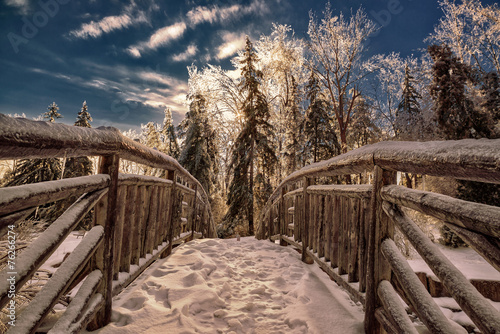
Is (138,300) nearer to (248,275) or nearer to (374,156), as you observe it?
(248,275)

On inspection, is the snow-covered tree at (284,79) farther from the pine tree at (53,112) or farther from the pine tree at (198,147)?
the pine tree at (53,112)

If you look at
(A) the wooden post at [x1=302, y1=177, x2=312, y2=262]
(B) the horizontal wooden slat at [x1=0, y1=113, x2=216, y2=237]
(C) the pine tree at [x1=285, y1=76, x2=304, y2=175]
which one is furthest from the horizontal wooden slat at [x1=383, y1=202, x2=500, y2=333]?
(C) the pine tree at [x1=285, y1=76, x2=304, y2=175]

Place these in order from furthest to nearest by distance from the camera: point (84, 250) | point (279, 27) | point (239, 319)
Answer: point (279, 27) → point (239, 319) → point (84, 250)

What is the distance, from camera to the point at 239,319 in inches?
81.0

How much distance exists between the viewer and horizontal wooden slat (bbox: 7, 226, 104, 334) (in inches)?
40.6

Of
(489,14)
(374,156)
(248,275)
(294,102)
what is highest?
(489,14)

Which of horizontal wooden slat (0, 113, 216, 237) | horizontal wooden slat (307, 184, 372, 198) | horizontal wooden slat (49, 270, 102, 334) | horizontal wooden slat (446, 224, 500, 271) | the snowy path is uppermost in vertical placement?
horizontal wooden slat (0, 113, 216, 237)

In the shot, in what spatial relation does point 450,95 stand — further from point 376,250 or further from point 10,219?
point 10,219

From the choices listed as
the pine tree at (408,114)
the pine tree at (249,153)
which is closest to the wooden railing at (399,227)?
the pine tree at (249,153)

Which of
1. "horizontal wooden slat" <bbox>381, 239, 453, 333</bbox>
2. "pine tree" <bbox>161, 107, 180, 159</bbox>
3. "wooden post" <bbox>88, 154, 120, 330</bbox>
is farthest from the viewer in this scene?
"pine tree" <bbox>161, 107, 180, 159</bbox>

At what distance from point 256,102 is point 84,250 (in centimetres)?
1277

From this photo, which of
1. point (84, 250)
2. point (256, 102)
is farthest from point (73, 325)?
point (256, 102)

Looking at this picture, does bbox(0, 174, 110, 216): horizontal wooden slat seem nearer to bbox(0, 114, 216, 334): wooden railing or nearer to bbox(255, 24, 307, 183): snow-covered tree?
bbox(0, 114, 216, 334): wooden railing

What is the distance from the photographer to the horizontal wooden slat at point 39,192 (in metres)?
0.87
